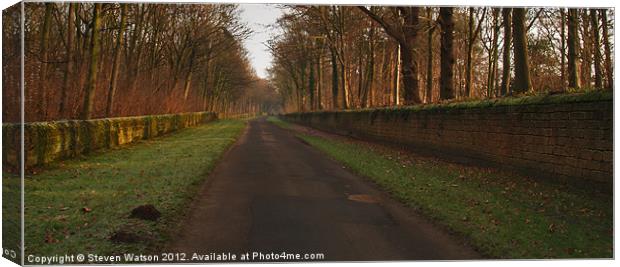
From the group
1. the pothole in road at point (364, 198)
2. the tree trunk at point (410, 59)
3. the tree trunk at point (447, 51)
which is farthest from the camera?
the tree trunk at point (410, 59)

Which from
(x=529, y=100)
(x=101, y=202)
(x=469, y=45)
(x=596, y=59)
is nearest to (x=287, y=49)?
(x=469, y=45)

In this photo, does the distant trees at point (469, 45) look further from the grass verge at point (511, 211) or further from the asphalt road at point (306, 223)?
the asphalt road at point (306, 223)

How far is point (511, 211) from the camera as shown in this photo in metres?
5.58

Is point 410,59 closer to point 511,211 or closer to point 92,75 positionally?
point 92,75

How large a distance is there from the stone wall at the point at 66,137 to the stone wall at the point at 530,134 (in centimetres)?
645

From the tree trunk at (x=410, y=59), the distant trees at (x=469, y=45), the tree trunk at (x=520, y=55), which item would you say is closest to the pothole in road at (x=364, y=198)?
the distant trees at (x=469, y=45)

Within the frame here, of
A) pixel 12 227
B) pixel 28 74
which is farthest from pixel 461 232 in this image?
pixel 28 74

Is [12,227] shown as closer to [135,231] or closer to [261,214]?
[135,231]

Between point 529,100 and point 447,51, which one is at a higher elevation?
point 447,51

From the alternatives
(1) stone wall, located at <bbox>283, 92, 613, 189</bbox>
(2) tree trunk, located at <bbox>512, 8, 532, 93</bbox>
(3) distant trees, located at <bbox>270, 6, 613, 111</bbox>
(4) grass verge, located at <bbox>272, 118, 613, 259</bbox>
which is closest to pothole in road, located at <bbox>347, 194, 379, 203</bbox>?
(4) grass verge, located at <bbox>272, 118, 613, 259</bbox>

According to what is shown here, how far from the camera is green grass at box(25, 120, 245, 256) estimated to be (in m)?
4.51

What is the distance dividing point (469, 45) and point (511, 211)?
50.6 ft

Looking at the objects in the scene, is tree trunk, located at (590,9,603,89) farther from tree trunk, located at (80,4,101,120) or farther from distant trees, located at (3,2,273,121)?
tree trunk, located at (80,4,101,120)

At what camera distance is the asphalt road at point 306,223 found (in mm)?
4465
